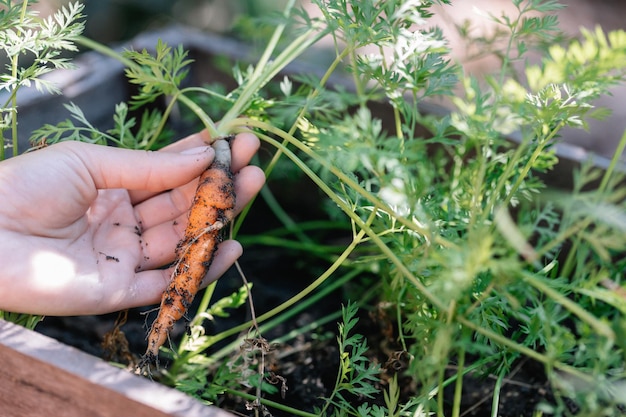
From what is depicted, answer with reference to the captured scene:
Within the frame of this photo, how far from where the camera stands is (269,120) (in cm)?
129

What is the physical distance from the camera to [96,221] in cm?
124

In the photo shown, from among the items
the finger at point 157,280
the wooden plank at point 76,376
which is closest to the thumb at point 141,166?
the finger at point 157,280

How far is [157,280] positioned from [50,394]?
0.33 m

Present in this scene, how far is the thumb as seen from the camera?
112cm

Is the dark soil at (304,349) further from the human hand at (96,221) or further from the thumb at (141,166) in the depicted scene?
the thumb at (141,166)

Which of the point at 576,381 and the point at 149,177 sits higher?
the point at 149,177

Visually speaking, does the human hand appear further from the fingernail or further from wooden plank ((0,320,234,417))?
wooden plank ((0,320,234,417))

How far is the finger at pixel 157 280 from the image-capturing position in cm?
115

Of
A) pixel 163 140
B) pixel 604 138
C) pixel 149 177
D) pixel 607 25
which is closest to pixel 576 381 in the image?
pixel 149 177

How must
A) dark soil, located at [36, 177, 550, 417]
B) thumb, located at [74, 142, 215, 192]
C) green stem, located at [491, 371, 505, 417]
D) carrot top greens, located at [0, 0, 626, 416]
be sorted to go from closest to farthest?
carrot top greens, located at [0, 0, 626, 416], green stem, located at [491, 371, 505, 417], thumb, located at [74, 142, 215, 192], dark soil, located at [36, 177, 550, 417]

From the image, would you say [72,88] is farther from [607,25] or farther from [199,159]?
[607,25]

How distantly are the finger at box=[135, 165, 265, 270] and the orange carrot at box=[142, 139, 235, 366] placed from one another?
0.16 ft

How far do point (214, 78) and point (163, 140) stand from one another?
46 cm

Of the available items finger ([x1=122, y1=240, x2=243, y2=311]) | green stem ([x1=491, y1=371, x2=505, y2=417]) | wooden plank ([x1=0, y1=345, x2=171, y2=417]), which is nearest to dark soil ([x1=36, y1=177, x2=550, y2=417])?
finger ([x1=122, y1=240, x2=243, y2=311])
